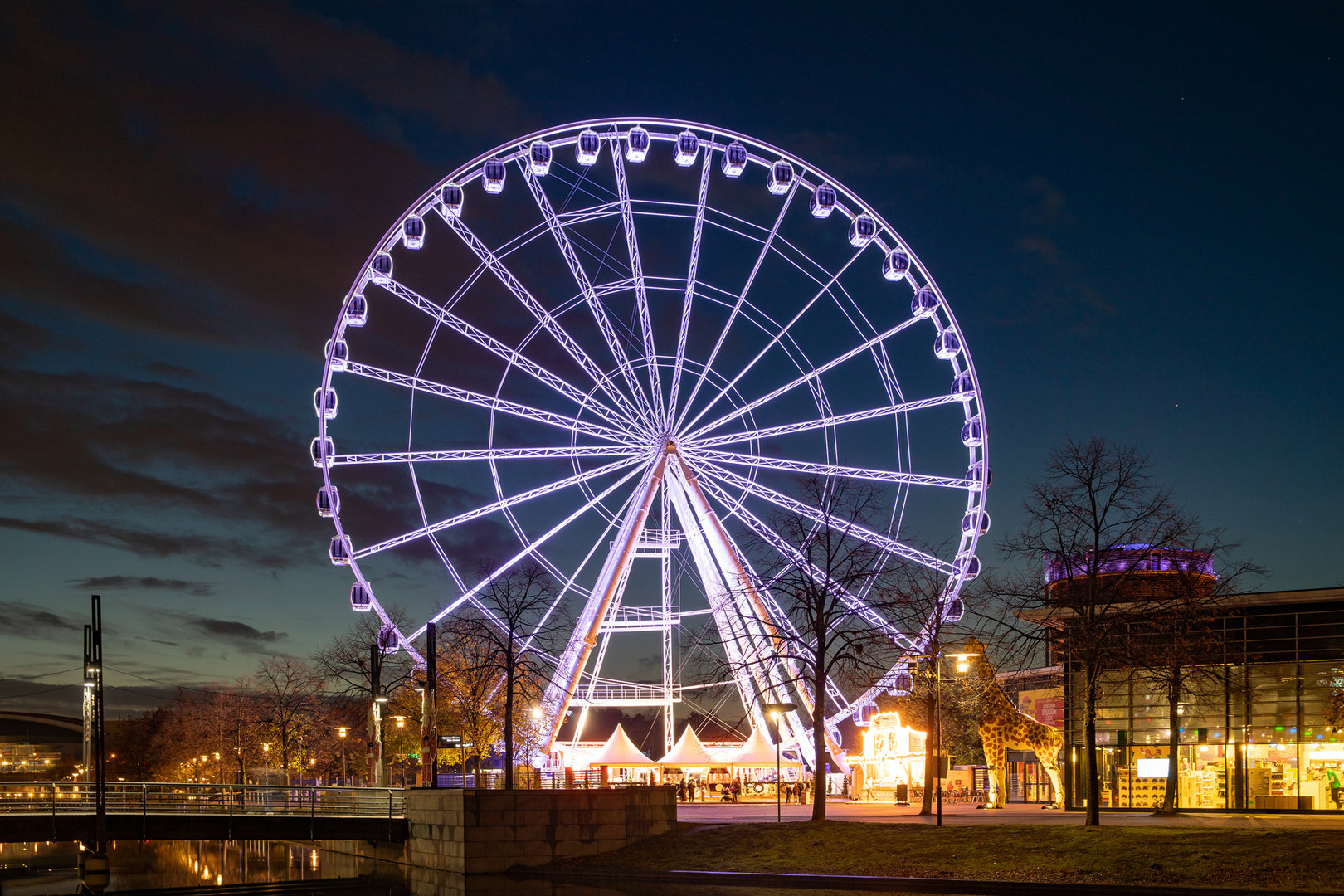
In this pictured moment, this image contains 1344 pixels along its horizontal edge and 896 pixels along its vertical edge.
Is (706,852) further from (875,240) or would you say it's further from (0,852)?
(0,852)

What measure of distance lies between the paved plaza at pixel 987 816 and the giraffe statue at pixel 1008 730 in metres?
1.76

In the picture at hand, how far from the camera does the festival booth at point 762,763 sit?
2283 inches

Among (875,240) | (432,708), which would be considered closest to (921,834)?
(432,708)

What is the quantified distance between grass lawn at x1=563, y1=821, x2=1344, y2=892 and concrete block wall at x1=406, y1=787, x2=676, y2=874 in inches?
46.4

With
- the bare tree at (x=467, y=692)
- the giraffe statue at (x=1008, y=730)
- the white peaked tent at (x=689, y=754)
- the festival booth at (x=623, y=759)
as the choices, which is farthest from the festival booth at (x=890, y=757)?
the bare tree at (x=467, y=692)

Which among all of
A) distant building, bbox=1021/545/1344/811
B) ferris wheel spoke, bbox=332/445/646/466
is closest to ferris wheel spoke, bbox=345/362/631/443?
ferris wheel spoke, bbox=332/445/646/466

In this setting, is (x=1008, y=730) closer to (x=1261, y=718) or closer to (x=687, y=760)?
(x=1261, y=718)

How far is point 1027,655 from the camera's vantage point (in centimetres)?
3572

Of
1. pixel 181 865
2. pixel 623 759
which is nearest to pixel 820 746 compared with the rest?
pixel 623 759

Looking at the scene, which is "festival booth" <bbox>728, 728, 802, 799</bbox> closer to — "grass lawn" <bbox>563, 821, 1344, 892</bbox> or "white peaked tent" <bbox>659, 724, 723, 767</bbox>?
"white peaked tent" <bbox>659, 724, 723, 767</bbox>

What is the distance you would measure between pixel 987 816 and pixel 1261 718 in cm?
1234

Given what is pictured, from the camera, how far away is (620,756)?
61.2 m

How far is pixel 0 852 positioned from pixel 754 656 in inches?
1793

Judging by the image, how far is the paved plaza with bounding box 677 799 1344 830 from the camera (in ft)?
114
